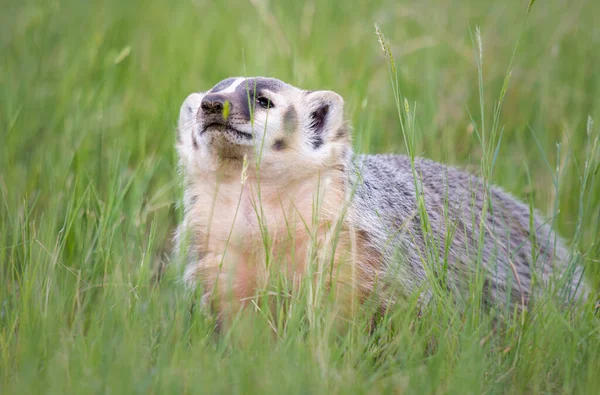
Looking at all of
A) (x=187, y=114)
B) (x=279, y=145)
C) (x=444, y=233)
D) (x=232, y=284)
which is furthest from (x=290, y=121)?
(x=444, y=233)

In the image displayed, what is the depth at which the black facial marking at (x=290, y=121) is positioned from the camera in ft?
11.0

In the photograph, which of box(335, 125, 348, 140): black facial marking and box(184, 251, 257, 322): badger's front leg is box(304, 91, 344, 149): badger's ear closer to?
box(335, 125, 348, 140): black facial marking

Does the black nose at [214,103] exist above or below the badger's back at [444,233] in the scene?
above

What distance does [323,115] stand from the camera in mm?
3545

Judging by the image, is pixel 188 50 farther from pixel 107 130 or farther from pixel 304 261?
pixel 304 261

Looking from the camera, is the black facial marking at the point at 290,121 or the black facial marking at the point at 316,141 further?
the black facial marking at the point at 316,141

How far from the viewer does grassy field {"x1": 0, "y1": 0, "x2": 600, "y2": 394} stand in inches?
97.0

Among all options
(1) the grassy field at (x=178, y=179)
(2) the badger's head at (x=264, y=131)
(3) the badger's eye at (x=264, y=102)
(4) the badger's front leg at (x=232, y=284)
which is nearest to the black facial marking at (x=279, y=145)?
(2) the badger's head at (x=264, y=131)

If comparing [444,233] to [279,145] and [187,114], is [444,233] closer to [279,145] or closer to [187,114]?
[279,145]

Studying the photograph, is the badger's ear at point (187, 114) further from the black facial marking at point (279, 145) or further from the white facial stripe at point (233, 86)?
the black facial marking at point (279, 145)

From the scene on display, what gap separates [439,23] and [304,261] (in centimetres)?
344

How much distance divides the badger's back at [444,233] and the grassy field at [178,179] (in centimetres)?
19

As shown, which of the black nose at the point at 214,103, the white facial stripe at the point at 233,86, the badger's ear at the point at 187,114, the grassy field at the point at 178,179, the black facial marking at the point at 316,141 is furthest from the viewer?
the badger's ear at the point at 187,114

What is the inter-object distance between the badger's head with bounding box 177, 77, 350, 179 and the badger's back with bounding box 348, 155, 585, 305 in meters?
0.22
